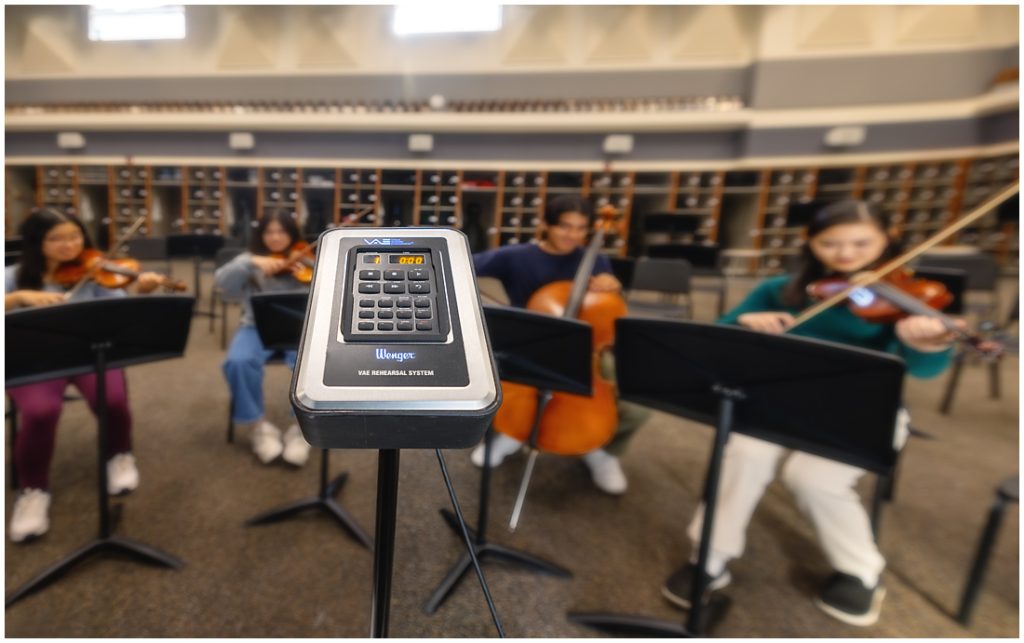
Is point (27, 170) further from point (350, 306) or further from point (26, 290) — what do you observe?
point (350, 306)

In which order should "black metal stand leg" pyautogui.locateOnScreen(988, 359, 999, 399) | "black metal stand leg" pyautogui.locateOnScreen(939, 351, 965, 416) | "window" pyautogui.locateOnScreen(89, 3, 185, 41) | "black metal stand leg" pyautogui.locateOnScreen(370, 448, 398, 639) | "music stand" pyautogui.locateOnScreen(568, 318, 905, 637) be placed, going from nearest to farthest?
"black metal stand leg" pyautogui.locateOnScreen(370, 448, 398, 639)
"music stand" pyautogui.locateOnScreen(568, 318, 905, 637)
"black metal stand leg" pyautogui.locateOnScreen(939, 351, 965, 416)
"black metal stand leg" pyautogui.locateOnScreen(988, 359, 999, 399)
"window" pyautogui.locateOnScreen(89, 3, 185, 41)

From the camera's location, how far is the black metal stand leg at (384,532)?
463 mm

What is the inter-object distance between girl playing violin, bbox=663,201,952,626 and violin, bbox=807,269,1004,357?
0.11 ft

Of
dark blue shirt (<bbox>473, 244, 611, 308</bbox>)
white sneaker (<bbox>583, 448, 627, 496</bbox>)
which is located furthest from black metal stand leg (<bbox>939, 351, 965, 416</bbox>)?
dark blue shirt (<bbox>473, 244, 611, 308</bbox>)

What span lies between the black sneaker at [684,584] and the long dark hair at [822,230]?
88cm

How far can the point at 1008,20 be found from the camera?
592 centimetres

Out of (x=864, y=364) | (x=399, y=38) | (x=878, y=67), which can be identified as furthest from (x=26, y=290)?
(x=878, y=67)

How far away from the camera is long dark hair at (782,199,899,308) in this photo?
1.47 m

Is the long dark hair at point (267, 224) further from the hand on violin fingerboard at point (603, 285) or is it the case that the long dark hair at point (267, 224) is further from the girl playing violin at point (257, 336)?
the hand on violin fingerboard at point (603, 285)

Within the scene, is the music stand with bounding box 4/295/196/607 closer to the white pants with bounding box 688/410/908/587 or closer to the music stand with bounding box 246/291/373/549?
the music stand with bounding box 246/291/373/549

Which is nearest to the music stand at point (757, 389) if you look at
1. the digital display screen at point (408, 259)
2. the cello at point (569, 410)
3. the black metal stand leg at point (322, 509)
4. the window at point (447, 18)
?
the cello at point (569, 410)

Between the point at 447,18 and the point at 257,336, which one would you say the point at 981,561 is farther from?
the point at 447,18

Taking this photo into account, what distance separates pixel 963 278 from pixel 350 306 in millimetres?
2900

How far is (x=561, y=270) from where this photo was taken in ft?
6.63
